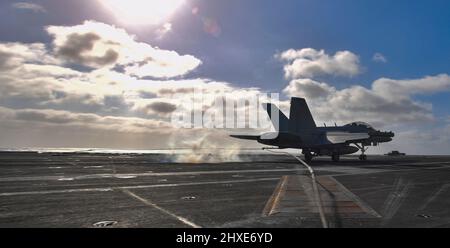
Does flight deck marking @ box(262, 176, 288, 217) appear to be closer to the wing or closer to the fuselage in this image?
the fuselage

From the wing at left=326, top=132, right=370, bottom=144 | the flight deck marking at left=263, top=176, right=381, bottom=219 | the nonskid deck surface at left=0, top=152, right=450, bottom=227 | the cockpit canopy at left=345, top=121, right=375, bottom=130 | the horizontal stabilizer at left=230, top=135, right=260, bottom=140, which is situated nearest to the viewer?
the nonskid deck surface at left=0, top=152, right=450, bottom=227

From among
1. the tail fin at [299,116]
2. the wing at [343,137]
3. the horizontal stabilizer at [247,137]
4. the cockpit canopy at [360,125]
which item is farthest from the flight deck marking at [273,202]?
the cockpit canopy at [360,125]

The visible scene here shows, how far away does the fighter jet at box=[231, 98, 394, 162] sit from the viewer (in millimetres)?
54531

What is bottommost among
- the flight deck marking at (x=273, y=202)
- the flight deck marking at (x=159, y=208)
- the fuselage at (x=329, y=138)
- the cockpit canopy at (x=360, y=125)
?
the flight deck marking at (x=273, y=202)

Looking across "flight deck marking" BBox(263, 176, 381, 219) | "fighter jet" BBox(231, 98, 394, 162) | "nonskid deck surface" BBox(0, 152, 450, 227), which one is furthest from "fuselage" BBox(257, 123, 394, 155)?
"flight deck marking" BBox(263, 176, 381, 219)

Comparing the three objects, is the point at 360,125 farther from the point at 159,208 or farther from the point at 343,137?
the point at 159,208

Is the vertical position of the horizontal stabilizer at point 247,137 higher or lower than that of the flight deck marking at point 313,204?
higher

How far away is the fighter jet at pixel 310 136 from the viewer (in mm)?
54531

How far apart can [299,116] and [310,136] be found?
3.40 m

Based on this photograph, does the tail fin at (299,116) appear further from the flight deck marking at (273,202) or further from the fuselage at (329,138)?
the flight deck marking at (273,202)
